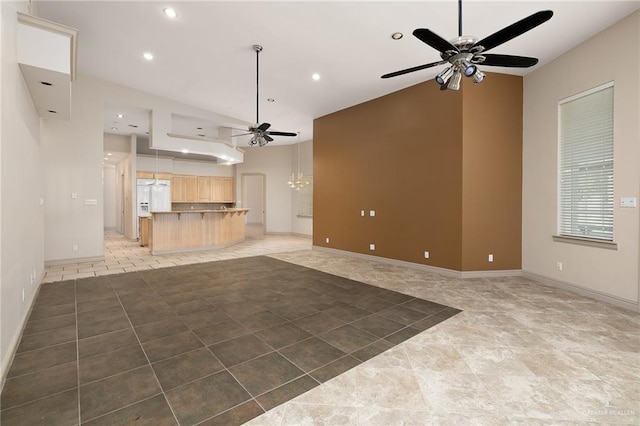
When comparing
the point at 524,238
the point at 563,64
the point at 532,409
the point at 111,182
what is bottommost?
the point at 532,409

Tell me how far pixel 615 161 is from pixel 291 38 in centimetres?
473

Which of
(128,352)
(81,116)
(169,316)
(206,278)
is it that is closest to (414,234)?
(206,278)

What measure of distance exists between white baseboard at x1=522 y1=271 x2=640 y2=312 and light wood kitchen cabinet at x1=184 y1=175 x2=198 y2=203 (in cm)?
1049

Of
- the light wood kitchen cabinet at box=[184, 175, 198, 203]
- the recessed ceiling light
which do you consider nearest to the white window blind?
the recessed ceiling light

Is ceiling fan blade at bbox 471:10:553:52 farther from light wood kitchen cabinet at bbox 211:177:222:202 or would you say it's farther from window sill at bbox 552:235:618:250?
light wood kitchen cabinet at bbox 211:177:222:202

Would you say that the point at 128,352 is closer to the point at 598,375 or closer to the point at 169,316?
the point at 169,316

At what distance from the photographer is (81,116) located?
5832 millimetres

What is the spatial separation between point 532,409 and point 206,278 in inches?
177

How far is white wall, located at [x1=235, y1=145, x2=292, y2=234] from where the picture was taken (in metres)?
11.5

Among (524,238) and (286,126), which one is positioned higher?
(286,126)

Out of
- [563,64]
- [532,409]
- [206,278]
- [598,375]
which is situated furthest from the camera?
[206,278]

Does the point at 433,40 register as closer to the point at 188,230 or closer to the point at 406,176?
the point at 406,176

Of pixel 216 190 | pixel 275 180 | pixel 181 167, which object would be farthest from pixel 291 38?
pixel 216 190

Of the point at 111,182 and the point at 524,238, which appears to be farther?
the point at 111,182
